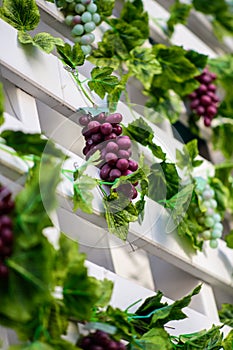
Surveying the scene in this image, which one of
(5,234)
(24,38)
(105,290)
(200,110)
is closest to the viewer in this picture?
(5,234)

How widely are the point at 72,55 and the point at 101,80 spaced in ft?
0.15

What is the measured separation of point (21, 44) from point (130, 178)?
0.21 meters

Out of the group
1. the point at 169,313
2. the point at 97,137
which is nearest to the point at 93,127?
the point at 97,137

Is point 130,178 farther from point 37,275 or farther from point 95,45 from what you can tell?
point 95,45

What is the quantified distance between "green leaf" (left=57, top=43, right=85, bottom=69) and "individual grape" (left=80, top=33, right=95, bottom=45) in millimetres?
122

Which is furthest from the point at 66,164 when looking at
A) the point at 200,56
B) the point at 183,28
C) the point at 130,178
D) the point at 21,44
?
the point at 183,28

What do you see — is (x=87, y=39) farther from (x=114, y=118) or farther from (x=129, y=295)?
(x=129, y=295)

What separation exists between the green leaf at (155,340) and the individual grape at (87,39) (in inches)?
→ 16.2

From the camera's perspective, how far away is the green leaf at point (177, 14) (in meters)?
1.31

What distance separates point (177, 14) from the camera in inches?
51.9

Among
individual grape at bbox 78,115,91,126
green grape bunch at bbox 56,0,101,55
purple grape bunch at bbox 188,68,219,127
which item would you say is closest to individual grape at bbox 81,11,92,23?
green grape bunch at bbox 56,0,101,55

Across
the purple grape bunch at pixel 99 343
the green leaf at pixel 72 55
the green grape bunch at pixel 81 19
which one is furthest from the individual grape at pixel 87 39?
the purple grape bunch at pixel 99 343

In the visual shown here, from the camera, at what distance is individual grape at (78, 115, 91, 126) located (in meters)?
0.83

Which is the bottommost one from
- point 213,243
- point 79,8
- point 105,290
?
point 213,243
